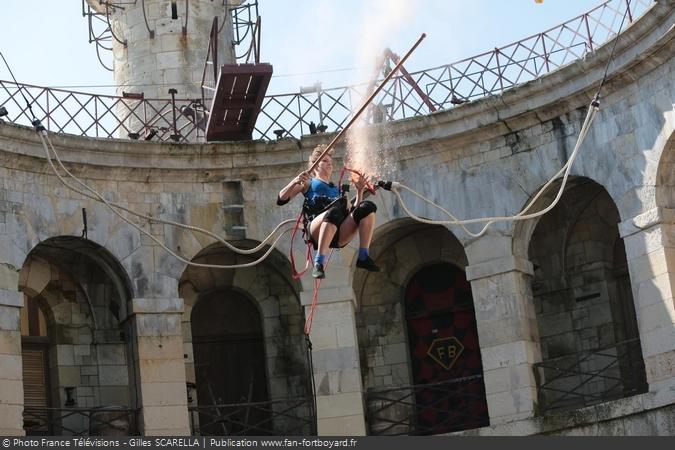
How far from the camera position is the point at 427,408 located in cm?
2720

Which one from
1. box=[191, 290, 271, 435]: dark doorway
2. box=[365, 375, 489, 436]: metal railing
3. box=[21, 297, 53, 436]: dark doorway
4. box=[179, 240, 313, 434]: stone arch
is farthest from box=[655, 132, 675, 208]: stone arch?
box=[21, 297, 53, 436]: dark doorway

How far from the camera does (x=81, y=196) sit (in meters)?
26.8

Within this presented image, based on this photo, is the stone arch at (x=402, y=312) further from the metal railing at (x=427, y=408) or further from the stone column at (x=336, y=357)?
the stone column at (x=336, y=357)

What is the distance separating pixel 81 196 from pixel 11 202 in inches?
45.6

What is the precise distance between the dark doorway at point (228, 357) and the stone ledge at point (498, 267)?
158 inches

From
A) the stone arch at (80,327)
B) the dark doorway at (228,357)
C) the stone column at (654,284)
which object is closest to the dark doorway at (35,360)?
the stone arch at (80,327)

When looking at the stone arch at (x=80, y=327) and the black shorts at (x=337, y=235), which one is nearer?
the black shorts at (x=337, y=235)

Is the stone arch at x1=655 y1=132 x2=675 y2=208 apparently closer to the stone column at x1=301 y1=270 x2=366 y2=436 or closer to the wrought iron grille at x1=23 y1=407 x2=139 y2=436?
the stone column at x1=301 y1=270 x2=366 y2=436

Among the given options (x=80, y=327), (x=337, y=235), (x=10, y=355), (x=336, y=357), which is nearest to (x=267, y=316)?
(x=336, y=357)

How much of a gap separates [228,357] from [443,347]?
11.3 ft

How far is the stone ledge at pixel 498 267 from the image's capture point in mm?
26609

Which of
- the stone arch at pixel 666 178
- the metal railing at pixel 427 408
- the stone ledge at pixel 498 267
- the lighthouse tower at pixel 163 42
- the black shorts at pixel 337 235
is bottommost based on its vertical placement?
the metal railing at pixel 427 408

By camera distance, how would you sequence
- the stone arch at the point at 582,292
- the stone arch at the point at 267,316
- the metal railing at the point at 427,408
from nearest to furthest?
the stone arch at the point at 582,292
the metal railing at the point at 427,408
the stone arch at the point at 267,316

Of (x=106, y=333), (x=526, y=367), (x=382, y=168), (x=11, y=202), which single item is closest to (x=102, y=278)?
(x=106, y=333)
